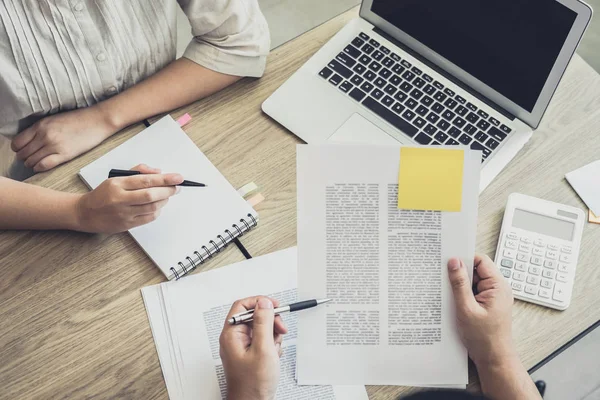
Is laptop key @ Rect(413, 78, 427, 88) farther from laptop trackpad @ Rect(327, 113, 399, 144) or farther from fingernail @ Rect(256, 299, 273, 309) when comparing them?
fingernail @ Rect(256, 299, 273, 309)

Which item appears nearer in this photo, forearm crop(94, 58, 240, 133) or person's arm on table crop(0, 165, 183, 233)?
person's arm on table crop(0, 165, 183, 233)

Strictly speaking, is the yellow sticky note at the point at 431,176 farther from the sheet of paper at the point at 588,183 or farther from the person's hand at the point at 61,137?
the person's hand at the point at 61,137

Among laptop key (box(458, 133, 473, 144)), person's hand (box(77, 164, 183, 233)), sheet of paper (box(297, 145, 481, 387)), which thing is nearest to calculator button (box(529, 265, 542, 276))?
sheet of paper (box(297, 145, 481, 387))

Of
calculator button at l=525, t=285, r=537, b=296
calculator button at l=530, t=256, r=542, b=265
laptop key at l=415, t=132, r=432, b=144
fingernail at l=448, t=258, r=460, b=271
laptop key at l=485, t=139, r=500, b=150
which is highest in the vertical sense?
laptop key at l=485, t=139, r=500, b=150

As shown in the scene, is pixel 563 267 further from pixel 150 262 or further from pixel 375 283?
pixel 150 262

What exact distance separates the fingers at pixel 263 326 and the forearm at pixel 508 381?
0.31m

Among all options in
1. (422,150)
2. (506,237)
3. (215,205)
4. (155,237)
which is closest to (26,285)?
(155,237)

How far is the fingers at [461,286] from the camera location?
0.80m

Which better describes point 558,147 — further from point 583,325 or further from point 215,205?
point 215,205

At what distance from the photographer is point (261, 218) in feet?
3.04

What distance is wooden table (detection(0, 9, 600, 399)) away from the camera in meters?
0.84

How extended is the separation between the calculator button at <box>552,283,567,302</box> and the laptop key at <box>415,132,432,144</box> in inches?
11.9

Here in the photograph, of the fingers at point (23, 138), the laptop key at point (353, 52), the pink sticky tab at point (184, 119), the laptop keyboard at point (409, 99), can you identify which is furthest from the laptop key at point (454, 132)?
the fingers at point (23, 138)

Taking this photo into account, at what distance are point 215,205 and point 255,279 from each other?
136 mm
